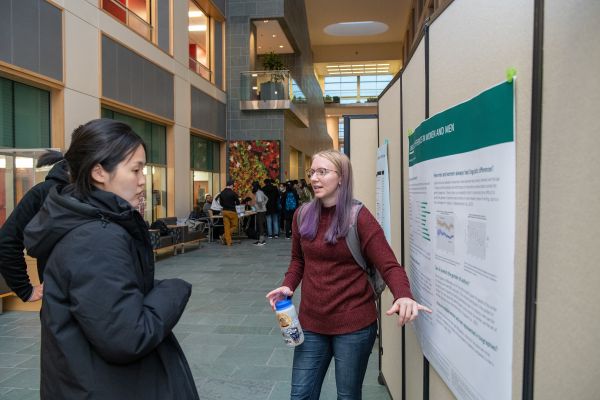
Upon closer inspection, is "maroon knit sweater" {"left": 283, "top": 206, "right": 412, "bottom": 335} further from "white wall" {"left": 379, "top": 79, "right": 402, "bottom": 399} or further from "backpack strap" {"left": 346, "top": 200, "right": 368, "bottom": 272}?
"white wall" {"left": 379, "top": 79, "right": 402, "bottom": 399}

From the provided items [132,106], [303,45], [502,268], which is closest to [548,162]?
[502,268]

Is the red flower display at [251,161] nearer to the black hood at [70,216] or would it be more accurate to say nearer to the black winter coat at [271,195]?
the black winter coat at [271,195]

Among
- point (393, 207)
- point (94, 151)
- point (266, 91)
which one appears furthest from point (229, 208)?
point (94, 151)

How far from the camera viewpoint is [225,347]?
475 centimetres

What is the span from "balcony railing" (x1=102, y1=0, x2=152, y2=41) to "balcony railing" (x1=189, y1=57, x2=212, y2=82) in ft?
9.66

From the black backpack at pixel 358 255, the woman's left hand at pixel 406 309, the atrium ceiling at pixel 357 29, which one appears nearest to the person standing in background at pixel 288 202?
the black backpack at pixel 358 255

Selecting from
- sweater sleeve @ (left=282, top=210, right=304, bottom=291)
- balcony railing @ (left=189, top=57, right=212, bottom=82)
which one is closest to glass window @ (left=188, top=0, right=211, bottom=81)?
balcony railing @ (left=189, top=57, right=212, bottom=82)

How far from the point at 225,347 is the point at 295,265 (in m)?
2.55

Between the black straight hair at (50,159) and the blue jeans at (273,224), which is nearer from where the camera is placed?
the black straight hair at (50,159)

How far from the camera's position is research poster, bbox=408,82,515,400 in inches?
51.3

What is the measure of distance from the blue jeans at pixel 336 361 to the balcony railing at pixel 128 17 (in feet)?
34.6

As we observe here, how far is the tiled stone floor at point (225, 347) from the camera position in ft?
12.3

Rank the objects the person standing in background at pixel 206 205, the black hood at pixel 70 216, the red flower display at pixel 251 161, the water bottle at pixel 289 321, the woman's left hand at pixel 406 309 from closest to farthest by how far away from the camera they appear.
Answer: the black hood at pixel 70 216
the woman's left hand at pixel 406 309
the water bottle at pixel 289 321
the person standing in background at pixel 206 205
the red flower display at pixel 251 161

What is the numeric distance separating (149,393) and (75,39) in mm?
9571
